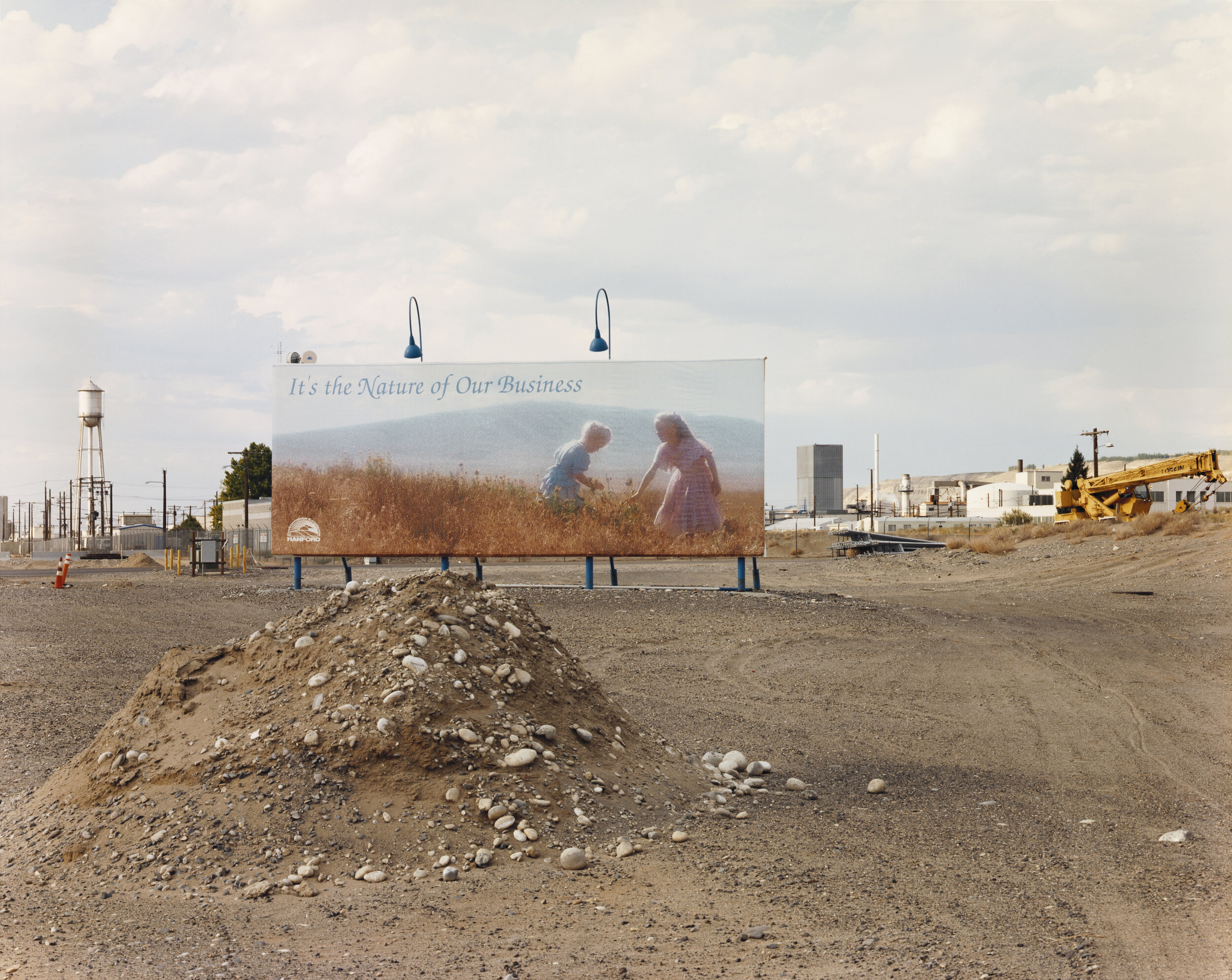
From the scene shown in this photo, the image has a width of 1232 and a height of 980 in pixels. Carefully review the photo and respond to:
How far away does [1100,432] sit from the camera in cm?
5975

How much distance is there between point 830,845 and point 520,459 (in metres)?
16.2

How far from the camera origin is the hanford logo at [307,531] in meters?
22.5

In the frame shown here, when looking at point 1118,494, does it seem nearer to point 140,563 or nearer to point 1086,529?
point 1086,529

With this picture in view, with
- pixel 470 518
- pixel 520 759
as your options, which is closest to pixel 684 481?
pixel 470 518

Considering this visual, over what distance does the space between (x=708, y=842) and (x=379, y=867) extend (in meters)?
2.06

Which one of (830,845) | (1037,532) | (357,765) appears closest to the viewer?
(830,845)

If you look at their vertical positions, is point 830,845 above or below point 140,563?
above

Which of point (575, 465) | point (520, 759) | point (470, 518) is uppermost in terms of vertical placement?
point (575, 465)

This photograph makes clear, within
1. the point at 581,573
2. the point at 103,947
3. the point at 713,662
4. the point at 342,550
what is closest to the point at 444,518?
the point at 342,550

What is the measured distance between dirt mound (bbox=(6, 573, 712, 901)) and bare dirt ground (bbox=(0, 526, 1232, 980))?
0.26 meters

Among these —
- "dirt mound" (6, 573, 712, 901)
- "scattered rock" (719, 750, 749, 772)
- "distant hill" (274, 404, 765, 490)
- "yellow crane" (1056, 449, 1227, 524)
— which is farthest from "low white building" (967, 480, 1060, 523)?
"dirt mound" (6, 573, 712, 901)

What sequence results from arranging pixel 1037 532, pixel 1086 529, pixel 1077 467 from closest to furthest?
pixel 1086 529
pixel 1037 532
pixel 1077 467

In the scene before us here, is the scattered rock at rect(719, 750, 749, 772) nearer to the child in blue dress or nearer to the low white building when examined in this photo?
the child in blue dress

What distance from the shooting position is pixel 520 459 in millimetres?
21594
